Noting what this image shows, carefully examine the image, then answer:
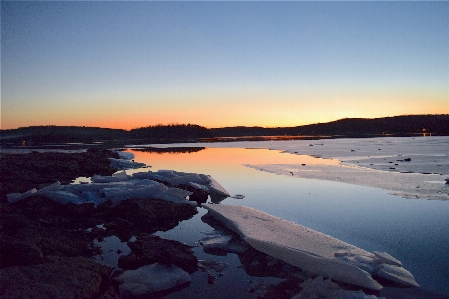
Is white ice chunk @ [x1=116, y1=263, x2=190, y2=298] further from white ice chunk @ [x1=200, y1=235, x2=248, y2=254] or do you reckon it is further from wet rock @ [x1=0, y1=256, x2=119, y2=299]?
white ice chunk @ [x1=200, y1=235, x2=248, y2=254]

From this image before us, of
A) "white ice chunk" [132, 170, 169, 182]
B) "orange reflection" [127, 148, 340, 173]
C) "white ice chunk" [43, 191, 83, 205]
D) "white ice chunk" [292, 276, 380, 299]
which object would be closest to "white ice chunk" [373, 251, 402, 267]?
"white ice chunk" [292, 276, 380, 299]

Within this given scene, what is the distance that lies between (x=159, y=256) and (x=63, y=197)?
3.21 meters

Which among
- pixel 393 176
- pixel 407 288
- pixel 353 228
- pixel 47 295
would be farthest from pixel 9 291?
pixel 393 176

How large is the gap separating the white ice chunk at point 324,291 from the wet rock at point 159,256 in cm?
116

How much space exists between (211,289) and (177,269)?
1.47 feet

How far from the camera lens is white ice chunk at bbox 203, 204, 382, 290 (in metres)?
2.94

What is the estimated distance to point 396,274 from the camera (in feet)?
9.82

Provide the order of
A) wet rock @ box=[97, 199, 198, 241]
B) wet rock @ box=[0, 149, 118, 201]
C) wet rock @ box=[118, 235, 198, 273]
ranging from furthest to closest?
wet rock @ box=[0, 149, 118, 201]
wet rock @ box=[97, 199, 198, 241]
wet rock @ box=[118, 235, 198, 273]

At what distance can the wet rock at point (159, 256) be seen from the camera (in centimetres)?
332

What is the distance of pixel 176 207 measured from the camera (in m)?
5.76

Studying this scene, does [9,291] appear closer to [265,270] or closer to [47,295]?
[47,295]

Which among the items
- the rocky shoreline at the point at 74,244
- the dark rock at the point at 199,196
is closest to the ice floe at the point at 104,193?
the rocky shoreline at the point at 74,244

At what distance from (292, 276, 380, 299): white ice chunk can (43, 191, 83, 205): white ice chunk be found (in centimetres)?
448

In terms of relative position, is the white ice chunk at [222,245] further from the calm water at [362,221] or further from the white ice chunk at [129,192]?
the white ice chunk at [129,192]
